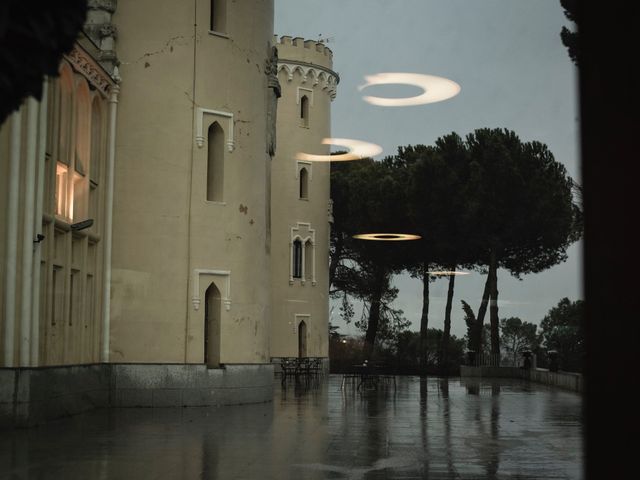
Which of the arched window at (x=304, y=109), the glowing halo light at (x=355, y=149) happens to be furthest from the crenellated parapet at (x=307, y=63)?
the glowing halo light at (x=355, y=149)

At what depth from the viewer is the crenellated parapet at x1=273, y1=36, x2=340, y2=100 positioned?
45000mm

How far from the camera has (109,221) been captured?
20094 millimetres

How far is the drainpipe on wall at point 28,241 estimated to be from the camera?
49.2ft

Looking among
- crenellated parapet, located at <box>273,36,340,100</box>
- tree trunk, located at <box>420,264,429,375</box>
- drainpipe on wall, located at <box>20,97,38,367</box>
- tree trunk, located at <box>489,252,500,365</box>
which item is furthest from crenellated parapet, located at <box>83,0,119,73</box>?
tree trunk, located at <box>420,264,429,375</box>

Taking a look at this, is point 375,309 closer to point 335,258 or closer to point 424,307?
point 424,307

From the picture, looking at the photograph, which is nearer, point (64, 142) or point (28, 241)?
point (28, 241)

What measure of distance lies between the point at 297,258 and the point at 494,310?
33.0ft

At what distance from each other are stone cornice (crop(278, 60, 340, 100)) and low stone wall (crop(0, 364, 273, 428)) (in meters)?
25.2

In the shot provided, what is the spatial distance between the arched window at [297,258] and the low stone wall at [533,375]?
28.1 feet

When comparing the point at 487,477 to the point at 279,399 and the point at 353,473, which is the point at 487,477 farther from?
the point at 279,399

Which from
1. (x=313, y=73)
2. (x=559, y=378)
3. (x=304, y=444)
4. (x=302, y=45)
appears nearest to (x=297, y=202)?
(x=313, y=73)

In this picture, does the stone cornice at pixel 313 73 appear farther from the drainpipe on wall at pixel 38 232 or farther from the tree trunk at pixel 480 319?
the drainpipe on wall at pixel 38 232

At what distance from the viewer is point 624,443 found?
91.3 inches

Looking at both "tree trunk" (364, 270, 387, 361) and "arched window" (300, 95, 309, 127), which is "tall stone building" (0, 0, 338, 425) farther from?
"tree trunk" (364, 270, 387, 361)
